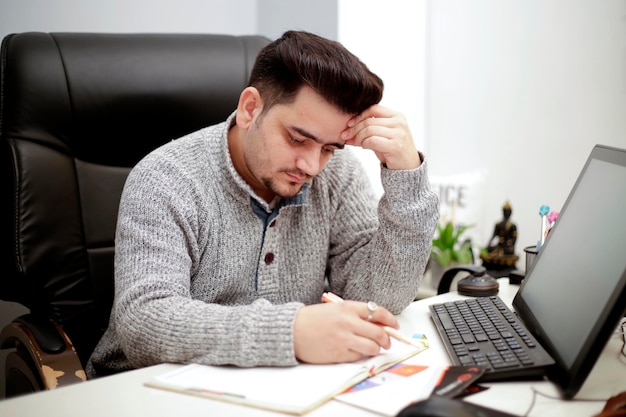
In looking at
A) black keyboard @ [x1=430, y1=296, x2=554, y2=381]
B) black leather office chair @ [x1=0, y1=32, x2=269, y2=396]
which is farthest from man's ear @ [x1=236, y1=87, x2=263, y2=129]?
black keyboard @ [x1=430, y1=296, x2=554, y2=381]

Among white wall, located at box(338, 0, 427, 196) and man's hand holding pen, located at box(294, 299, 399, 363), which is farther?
white wall, located at box(338, 0, 427, 196)

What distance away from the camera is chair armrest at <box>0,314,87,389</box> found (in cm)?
106

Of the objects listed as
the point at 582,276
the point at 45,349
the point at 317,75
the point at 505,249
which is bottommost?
the point at 505,249

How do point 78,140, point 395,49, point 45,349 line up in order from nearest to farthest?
point 45,349 → point 78,140 → point 395,49

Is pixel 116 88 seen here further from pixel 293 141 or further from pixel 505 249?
pixel 505 249

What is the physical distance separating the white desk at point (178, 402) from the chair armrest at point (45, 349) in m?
0.25

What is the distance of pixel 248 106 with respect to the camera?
1225 mm

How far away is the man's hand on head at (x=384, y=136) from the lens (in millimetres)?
1179

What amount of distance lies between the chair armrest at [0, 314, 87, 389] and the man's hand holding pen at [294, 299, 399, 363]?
439mm

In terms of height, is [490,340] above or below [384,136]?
below

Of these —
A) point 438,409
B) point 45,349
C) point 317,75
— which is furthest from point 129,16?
point 438,409

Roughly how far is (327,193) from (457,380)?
624 mm

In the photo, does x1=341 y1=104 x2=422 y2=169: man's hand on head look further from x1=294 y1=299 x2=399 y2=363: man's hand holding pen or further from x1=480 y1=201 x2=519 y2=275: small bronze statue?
x1=480 y1=201 x2=519 y2=275: small bronze statue

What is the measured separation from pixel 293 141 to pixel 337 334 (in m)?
0.41
